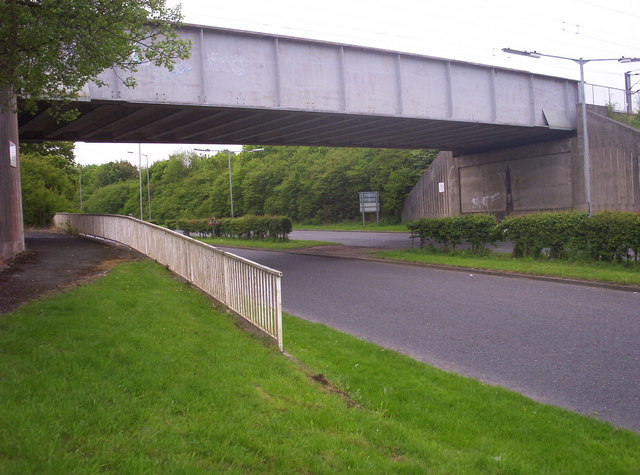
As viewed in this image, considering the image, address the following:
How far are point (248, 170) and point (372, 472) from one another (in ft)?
222

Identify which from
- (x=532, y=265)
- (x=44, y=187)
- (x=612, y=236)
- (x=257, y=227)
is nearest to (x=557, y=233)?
(x=532, y=265)

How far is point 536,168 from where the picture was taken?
92.5 feet

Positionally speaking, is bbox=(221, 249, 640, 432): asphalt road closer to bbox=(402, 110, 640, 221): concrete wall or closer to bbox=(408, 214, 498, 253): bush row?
bbox=(408, 214, 498, 253): bush row

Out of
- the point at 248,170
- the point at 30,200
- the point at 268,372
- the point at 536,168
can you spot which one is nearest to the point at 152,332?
the point at 268,372

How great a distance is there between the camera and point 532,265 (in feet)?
50.4

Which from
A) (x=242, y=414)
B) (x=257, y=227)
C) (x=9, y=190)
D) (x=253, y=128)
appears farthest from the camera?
(x=257, y=227)

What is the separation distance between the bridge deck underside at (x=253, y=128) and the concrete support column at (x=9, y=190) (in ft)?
6.47

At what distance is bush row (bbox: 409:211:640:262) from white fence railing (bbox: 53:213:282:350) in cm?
1041

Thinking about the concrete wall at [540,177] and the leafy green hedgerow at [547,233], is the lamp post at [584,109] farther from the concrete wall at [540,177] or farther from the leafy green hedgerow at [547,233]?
the leafy green hedgerow at [547,233]

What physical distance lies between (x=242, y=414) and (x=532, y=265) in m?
12.9

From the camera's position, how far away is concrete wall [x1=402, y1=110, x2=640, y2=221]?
23.5 m

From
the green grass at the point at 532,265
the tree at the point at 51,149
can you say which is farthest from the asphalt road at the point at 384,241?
the tree at the point at 51,149

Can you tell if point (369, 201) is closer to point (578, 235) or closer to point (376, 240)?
point (376, 240)

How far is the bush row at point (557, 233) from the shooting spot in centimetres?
1438
